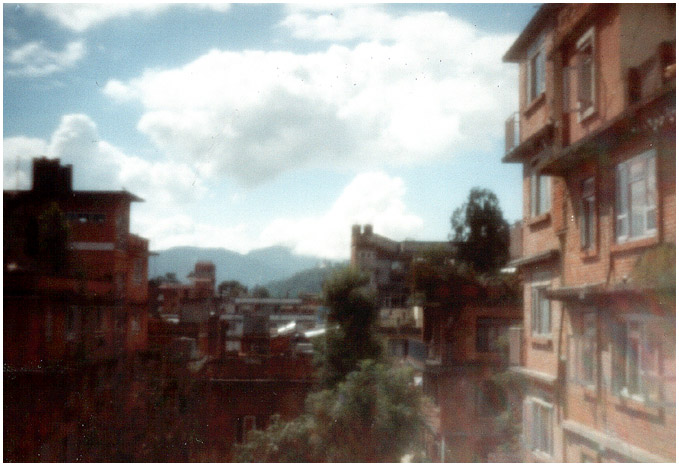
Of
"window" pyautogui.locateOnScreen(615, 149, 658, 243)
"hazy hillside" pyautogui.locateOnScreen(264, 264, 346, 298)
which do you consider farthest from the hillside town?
"hazy hillside" pyautogui.locateOnScreen(264, 264, 346, 298)

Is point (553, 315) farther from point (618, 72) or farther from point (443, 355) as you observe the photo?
point (443, 355)

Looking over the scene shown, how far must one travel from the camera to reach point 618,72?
230 inches

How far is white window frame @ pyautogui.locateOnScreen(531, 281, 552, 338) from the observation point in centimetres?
745

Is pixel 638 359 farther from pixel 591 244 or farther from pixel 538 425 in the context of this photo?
pixel 538 425

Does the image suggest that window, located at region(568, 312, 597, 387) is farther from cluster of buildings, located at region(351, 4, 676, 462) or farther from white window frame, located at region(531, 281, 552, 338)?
white window frame, located at region(531, 281, 552, 338)

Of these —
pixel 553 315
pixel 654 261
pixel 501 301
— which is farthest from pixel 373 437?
pixel 654 261

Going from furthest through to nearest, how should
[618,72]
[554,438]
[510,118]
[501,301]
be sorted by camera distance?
1. [501,301]
2. [510,118]
3. [554,438]
4. [618,72]

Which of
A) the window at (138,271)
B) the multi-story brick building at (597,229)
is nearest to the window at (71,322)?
the window at (138,271)

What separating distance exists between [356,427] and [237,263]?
382 centimetres

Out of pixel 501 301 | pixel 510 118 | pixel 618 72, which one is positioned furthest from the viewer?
pixel 501 301

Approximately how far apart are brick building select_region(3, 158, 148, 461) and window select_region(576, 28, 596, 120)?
5789 millimetres

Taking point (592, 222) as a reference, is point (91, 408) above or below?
below

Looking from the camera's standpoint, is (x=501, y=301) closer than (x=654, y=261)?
No

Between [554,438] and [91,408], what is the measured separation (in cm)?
709
